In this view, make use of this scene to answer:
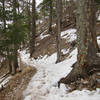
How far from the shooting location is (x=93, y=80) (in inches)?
149

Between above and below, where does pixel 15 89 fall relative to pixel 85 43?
below

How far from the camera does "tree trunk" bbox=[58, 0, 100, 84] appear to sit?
4020 millimetres

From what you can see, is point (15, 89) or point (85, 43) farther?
point (15, 89)

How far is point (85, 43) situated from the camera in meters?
4.12

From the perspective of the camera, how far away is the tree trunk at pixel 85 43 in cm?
402

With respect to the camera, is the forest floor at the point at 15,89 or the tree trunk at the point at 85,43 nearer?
the tree trunk at the point at 85,43

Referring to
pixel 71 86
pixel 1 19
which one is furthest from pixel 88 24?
pixel 1 19

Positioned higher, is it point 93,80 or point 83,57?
point 83,57

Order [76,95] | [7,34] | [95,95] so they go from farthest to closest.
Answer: [7,34], [76,95], [95,95]

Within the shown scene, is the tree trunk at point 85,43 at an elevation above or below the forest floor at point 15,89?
above

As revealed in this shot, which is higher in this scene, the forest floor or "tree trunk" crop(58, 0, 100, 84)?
"tree trunk" crop(58, 0, 100, 84)

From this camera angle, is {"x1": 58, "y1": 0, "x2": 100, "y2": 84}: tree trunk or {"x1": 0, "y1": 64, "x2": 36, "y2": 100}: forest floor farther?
{"x1": 0, "y1": 64, "x2": 36, "y2": 100}: forest floor

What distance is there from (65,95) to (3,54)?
590 cm

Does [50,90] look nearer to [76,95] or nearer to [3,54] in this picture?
[76,95]
